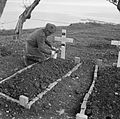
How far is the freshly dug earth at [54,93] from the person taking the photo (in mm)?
4082

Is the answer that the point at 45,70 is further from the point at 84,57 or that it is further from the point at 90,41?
the point at 90,41

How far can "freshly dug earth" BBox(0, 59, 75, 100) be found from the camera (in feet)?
14.9

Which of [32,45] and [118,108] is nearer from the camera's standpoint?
[118,108]

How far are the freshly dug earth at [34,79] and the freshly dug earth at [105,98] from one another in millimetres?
994

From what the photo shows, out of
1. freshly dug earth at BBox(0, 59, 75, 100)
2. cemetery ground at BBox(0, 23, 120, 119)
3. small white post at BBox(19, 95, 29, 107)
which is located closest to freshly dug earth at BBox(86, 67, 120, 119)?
cemetery ground at BBox(0, 23, 120, 119)

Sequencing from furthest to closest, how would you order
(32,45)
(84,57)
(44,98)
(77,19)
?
1. (77,19)
2. (84,57)
3. (32,45)
4. (44,98)

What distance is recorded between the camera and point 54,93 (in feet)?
15.6

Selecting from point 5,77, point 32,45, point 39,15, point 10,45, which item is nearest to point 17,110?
point 5,77

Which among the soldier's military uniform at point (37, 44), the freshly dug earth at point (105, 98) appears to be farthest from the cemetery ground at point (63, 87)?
the soldier's military uniform at point (37, 44)

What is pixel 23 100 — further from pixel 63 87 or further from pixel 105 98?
pixel 105 98

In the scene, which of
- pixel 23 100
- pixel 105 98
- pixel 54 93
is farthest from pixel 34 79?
pixel 105 98

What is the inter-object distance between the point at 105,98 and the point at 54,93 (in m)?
1.03

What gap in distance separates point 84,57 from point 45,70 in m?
2.47

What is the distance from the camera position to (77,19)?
17.0m
